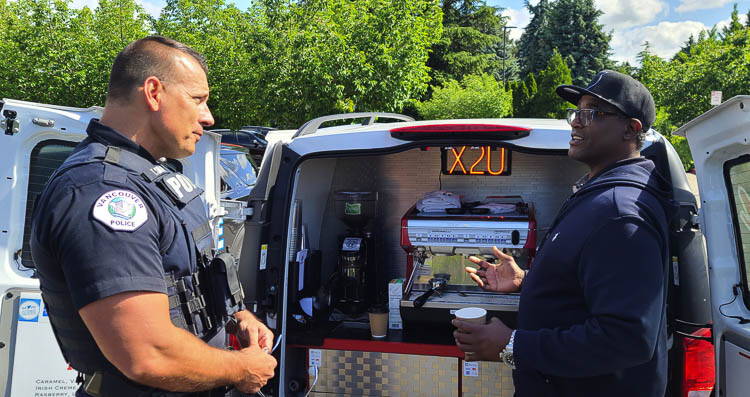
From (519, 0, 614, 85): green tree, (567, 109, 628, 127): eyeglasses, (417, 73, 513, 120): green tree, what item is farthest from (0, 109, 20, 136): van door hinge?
(519, 0, 614, 85): green tree

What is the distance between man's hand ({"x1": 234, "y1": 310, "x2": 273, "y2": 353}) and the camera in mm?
2070

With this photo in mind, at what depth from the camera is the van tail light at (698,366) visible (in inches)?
87.7

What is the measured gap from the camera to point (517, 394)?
1999mm

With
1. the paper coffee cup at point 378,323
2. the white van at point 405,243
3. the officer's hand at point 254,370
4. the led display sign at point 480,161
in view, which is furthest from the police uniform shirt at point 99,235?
the led display sign at point 480,161

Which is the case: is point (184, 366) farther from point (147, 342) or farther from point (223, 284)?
point (223, 284)

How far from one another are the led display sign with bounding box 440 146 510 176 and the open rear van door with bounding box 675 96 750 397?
1.91 metres

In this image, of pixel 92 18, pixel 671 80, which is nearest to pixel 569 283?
pixel 92 18

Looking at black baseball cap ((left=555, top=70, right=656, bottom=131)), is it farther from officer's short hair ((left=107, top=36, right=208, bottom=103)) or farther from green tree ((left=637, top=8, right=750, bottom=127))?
green tree ((left=637, top=8, right=750, bottom=127))

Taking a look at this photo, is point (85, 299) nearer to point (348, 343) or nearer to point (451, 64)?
point (348, 343)

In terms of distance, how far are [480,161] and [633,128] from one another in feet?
7.27

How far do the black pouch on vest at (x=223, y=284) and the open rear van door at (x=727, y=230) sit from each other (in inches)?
73.8

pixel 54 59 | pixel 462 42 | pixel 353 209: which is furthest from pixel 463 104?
pixel 353 209

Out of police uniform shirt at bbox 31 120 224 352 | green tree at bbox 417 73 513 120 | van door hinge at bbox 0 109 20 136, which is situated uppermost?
green tree at bbox 417 73 513 120

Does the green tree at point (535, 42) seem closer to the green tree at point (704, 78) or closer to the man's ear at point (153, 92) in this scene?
the green tree at point (704, 78)
